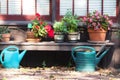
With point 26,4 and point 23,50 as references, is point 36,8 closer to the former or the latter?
point 26,4

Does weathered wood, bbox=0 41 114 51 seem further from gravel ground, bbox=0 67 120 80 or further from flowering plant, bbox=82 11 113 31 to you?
gravel ground, bbox=0 67 120 80

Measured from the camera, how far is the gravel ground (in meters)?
7.76

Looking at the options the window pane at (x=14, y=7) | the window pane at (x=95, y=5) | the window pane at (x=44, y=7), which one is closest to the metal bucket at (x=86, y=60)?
the window pane at (x=95, y=5)

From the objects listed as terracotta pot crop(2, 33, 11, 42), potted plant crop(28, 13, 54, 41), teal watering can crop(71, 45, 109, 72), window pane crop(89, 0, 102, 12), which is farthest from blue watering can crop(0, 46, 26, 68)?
window pane crop(89, 0, 102, 12)

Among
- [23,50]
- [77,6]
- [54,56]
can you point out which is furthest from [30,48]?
[77,6]

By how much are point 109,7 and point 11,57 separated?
2526 millimetres

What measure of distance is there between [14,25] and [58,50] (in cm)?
124

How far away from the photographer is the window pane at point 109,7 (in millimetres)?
9234

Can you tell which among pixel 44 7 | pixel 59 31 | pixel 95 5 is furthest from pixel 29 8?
pixel 95 5

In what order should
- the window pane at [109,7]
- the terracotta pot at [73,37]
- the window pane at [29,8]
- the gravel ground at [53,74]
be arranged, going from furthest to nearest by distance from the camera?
the window pane at [29,8], the window pane at [109,7], the terracotta pot at [73,37], the gravel ground at [53,74]

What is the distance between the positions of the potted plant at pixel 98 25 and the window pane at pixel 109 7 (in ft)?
1.46

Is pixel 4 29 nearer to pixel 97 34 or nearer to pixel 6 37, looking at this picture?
pixel 6 37

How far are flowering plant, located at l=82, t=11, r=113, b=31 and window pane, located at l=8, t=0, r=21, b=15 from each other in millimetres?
1646

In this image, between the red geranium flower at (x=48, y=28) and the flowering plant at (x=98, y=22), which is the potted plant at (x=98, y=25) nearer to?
the flowering plant at (x=98, y=22)
